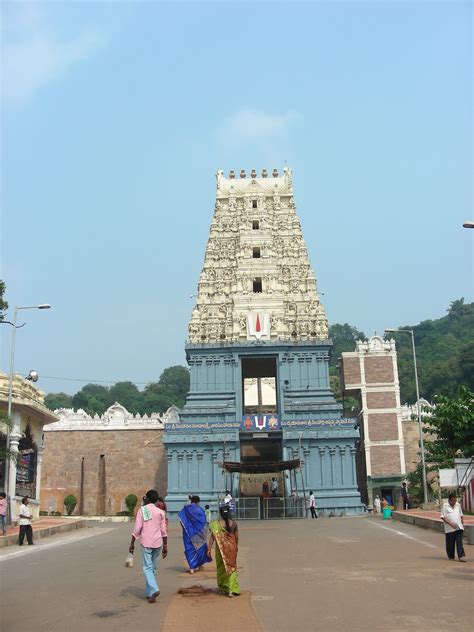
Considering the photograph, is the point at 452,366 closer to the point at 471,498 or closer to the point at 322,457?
the point at 322,457

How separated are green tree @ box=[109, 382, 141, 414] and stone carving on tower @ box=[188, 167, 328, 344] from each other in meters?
62.1

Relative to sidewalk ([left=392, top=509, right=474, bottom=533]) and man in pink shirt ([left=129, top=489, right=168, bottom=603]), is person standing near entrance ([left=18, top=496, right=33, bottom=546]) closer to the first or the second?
man in pink shirt ([left=129, top=489, right=168, bottom=603])

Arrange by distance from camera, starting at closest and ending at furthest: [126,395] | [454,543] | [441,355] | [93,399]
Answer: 1. [454,543]
2. [441,355]
3. [93,399]
4. [126,395]

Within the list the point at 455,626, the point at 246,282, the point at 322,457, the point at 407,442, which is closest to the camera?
the point at 455,626

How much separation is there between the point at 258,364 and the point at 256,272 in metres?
6.22

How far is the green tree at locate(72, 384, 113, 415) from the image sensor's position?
342 ft

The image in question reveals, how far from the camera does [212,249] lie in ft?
160

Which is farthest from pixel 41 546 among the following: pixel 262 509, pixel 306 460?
pixel 306 460

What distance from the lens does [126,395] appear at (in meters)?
117

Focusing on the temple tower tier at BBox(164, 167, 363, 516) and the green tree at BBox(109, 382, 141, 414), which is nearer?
the temple tower tier at BBox(164, 167, 363, 516)

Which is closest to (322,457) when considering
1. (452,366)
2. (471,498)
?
(471,498)

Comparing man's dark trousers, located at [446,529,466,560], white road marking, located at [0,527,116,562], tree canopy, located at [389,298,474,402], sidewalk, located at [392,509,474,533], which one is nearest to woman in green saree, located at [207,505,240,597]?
man's dark trousers, located at [446,529,466,560]

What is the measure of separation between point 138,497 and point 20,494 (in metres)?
20.0

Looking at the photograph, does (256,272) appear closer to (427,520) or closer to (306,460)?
(306,460)
